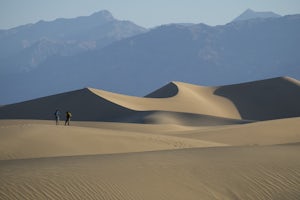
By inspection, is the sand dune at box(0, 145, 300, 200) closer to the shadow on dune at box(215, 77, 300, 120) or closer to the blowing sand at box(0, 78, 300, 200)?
the blowing sand at box(0, 78, 300, 200)

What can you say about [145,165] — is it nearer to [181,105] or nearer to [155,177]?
[155,177]

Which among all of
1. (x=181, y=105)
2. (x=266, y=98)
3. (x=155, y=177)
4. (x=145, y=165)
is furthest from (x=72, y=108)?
(x=155, y=177)

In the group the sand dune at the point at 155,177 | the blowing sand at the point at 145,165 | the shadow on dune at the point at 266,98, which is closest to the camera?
the sand dune at the point at 155,177

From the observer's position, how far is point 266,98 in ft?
181

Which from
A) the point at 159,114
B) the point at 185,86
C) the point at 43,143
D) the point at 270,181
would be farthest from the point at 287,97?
the point at 270,181

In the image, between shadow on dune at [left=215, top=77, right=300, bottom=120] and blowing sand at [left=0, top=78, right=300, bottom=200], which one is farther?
shadow on dune at [left=215, top=77, right=300, bottom=120]

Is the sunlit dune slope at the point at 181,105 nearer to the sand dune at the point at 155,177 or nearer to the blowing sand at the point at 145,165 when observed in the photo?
the blowing sand at the point at 145,165

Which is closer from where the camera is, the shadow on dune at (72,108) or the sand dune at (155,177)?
the sand dune at (155,177)

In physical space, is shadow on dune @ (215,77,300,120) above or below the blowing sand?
above

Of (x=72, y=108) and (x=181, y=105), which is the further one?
(x=72, y=108)

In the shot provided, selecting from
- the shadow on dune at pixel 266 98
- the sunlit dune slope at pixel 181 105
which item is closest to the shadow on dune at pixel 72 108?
the sunlit dune slope at pixel 181 105

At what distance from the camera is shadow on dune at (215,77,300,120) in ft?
173

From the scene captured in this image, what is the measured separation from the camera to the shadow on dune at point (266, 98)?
52656 mm

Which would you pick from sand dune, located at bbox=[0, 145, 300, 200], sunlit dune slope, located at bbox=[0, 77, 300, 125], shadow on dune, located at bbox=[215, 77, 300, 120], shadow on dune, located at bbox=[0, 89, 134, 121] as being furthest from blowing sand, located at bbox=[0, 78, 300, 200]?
shadow on dune, located at bbox=[215, 77, 300, 120]
